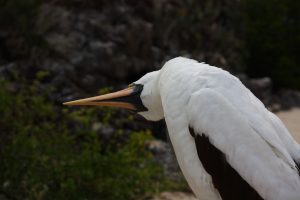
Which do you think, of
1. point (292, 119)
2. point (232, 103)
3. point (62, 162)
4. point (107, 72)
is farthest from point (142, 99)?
point (292, 119)

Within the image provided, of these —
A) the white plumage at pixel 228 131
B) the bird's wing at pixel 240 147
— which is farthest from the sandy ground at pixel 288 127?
the bird's wing at pixel 240 147

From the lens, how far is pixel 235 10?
11.4m

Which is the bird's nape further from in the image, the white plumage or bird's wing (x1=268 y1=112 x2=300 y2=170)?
bird's wing (x1=268 y1=112 x2=300 y2=170)

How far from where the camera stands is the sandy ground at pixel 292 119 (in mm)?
9297

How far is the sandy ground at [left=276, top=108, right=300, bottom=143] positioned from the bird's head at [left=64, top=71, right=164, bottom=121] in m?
5.32

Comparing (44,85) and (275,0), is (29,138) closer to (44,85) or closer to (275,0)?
(44,85)

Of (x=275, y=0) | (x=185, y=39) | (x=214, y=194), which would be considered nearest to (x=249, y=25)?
(x=275, y=0)

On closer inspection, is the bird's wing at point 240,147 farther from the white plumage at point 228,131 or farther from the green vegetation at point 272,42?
the green vegetation at point 272,42

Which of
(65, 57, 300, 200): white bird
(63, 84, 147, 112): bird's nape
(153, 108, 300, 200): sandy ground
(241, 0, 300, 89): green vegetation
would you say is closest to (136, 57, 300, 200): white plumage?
(65, 57, 300, 200): white bird

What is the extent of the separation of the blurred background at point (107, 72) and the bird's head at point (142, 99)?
1.46 metres

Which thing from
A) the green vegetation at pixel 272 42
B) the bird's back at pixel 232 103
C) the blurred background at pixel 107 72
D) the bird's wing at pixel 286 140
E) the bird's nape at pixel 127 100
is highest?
the bird's back at pixel 232 103

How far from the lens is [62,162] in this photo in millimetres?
5359

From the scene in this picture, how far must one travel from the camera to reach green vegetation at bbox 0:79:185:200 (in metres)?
5.19

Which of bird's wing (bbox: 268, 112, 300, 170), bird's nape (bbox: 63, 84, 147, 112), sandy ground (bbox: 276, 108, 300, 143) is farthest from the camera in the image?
sandy ground (bbox: 276, 108, 300, 143)
